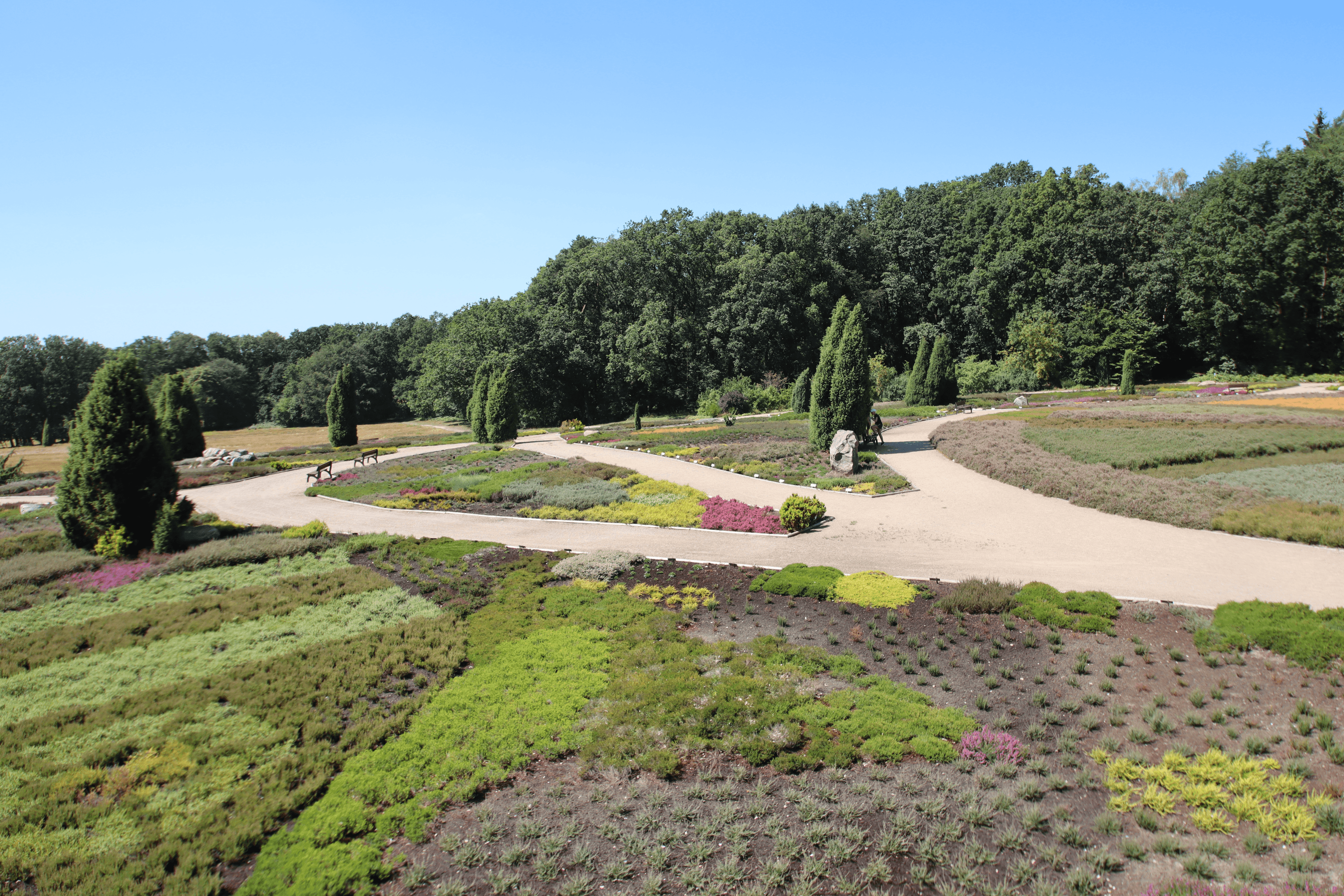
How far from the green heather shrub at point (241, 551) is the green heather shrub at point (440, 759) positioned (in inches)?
308

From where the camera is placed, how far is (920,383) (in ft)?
142

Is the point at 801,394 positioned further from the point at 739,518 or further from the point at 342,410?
the point at 342,410

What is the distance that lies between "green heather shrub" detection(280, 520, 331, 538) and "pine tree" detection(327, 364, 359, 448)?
75.5 ft

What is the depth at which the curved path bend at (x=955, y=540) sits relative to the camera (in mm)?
11203

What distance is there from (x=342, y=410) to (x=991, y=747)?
37989 mm

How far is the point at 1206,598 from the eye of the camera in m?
10.3

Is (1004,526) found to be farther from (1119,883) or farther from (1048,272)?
(1048,272)

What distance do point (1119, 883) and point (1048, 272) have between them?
2501 inches

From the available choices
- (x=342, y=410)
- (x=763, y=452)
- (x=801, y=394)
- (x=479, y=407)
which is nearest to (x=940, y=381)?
(x=801, y=394)

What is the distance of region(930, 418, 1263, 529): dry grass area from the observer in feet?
48.0

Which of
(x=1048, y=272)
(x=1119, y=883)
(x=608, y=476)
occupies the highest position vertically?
(x=1048, y=272)

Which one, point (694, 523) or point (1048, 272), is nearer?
point (694, 523)

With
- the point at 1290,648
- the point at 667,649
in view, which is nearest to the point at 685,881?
the point at 667,649

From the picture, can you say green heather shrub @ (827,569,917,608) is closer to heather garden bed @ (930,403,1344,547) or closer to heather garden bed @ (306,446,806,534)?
heather garden bed @ (306,446,806,534)
